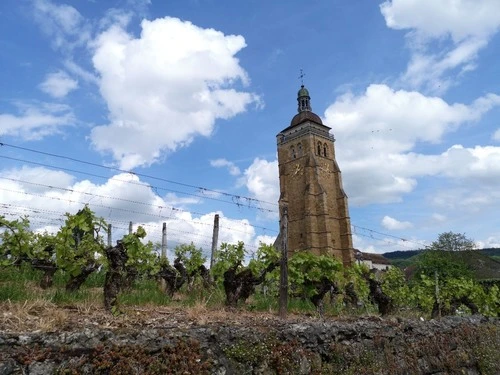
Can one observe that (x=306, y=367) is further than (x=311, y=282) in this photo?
No

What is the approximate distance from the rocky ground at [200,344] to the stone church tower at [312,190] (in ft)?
138

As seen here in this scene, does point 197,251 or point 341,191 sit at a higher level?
point 341,191

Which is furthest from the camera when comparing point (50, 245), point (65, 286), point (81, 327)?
point (50, 245)

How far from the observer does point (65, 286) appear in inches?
332

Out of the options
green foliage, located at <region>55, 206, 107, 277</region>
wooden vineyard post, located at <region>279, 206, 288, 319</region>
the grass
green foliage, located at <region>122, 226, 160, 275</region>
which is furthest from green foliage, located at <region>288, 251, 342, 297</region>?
green foliage, located at <region>55, 206, 107, 277</region>

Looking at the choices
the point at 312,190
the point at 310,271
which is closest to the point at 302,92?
the point at 312,190

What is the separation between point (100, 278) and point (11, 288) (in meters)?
3.57

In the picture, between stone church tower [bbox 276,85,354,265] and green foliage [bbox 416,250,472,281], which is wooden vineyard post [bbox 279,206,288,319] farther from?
green foliage [bbox 416,250,472,281]

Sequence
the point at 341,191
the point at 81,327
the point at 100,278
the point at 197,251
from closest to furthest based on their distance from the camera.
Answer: the point at 81,327 < the point at 100,278 < the point at 197,251 < the point at 341,191

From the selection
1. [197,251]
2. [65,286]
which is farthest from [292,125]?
[65,286]

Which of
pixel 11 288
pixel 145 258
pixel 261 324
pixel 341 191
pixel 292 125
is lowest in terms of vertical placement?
pixel 261 324

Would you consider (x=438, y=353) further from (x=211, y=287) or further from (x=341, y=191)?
(x=341, y=191)

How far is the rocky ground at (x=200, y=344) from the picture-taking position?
3930mm

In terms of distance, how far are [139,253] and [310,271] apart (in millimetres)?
4702
